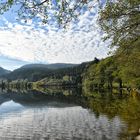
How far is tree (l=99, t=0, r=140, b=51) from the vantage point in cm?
2903

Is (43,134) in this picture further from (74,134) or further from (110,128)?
(110,128)

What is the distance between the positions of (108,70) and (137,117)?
4634 inches

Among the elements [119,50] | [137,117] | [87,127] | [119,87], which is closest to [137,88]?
[119,87]

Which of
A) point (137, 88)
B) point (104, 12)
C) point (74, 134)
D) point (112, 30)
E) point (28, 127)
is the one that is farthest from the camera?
point (137, 88)

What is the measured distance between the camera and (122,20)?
1236 inches

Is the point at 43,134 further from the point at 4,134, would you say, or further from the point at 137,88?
the point at 137,88

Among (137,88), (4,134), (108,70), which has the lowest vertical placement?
(4,134)

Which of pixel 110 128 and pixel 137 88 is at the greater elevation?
pixel 137 88

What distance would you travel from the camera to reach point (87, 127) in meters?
45.3

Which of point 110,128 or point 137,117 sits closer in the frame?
point 110,128

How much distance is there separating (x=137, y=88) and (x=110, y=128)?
254ft

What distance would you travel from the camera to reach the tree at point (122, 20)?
29.0m

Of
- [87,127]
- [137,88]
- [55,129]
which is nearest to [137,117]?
[87,127]

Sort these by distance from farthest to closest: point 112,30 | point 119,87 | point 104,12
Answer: point 119,87, point 112,30, point 104,12
